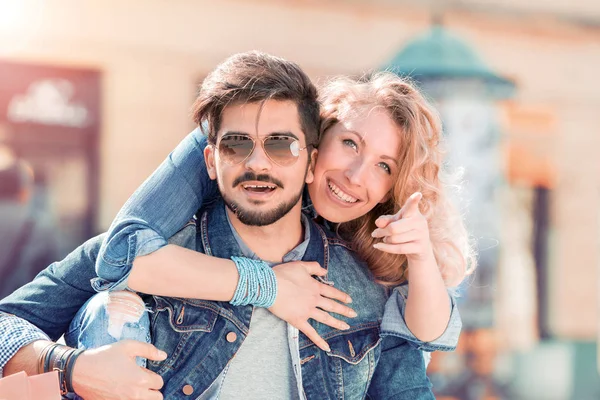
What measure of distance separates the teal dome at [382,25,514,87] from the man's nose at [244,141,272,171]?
13.3ft

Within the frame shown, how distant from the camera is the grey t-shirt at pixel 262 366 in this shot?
2.63 metres

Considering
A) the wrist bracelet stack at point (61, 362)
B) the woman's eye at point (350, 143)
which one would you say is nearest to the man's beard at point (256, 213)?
the woman's eye at point (350, 143)

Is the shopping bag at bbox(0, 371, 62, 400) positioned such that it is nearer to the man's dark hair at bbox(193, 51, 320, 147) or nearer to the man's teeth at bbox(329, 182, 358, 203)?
the man's dark hair at bbox(193, 51, 320, 147)

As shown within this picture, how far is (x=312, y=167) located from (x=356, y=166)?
0.52 feet

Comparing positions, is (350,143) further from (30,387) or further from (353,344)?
(30,387)

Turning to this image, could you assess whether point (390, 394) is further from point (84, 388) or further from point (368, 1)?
point (368, 1)

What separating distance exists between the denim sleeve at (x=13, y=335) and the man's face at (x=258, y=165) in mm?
715

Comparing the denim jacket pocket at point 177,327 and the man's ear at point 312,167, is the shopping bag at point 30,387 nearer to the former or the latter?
the denim jacket pocket at point 177,327

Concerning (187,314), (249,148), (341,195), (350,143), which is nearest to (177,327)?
(187,314)

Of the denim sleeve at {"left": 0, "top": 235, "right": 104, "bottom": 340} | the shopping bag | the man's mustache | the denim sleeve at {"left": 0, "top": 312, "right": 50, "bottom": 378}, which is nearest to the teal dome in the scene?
the man's mustache

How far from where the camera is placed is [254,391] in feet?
8.64

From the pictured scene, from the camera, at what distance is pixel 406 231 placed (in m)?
2.54

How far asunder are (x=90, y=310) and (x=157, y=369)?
27 centimetres

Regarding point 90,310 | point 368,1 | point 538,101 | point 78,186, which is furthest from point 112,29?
point 90,310
